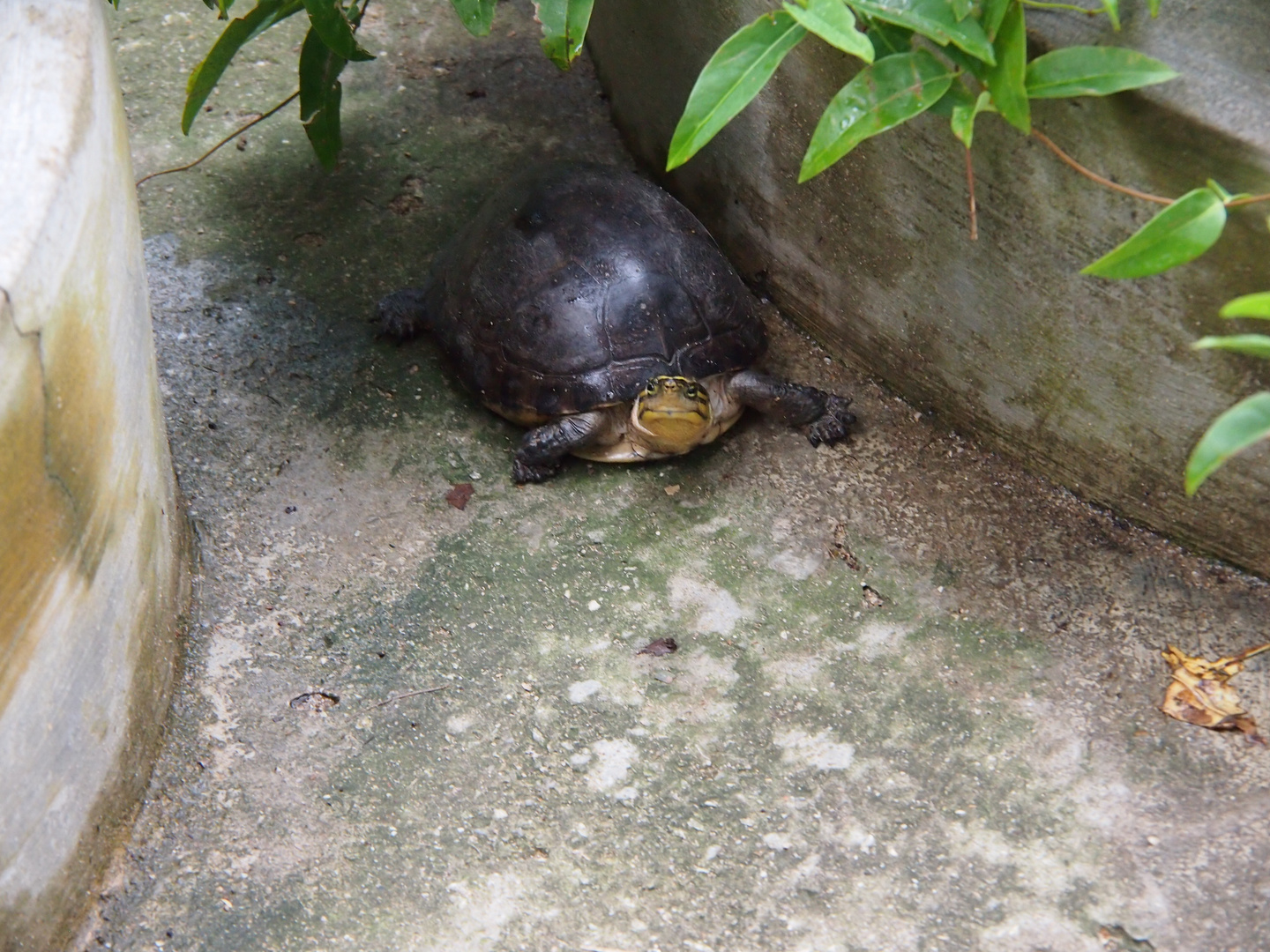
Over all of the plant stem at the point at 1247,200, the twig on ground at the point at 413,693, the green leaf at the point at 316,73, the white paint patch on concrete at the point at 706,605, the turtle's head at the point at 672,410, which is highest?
the plant stem at the point at 1247,200

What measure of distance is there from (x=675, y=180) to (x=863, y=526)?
1288mm

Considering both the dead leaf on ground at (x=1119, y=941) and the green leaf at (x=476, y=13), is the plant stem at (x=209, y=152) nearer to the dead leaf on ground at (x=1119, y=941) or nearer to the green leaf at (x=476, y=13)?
the green leaf at (x=476, y=13)

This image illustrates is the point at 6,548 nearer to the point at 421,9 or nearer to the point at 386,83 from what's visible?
the point at 386,83

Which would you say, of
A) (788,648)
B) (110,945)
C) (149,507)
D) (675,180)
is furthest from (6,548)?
(675,180)

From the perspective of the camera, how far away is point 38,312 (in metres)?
1.62

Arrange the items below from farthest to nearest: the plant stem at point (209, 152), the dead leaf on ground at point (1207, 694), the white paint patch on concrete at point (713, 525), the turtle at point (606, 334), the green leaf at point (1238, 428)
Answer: the plant stem at point (209, 152)
the turtle at point (606, 334)
the white paint patch on concrete at point (713, 525)
the dead leaf on ground at point (1207, 694)
the green leaf at point (1238, 428)

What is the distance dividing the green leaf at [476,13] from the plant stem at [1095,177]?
1232 mm

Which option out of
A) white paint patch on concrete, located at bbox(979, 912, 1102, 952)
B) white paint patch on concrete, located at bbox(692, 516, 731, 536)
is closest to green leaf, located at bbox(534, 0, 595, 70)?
white paint patch on concrete, located at bbox(692, 516, 731, 536)

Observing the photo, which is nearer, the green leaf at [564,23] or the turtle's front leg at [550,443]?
the green leaf at [564,23]

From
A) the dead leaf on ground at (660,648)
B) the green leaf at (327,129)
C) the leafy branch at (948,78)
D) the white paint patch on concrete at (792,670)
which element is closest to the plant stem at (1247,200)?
the leafy branch at (948,78)

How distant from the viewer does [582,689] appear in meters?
2.40

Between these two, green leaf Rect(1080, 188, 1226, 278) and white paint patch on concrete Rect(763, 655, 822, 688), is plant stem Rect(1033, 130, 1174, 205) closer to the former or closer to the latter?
green leaf Rect(1080, 188, 1226, 278)

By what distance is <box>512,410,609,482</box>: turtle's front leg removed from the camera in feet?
9.38

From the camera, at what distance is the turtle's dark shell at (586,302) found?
2.85 metres
